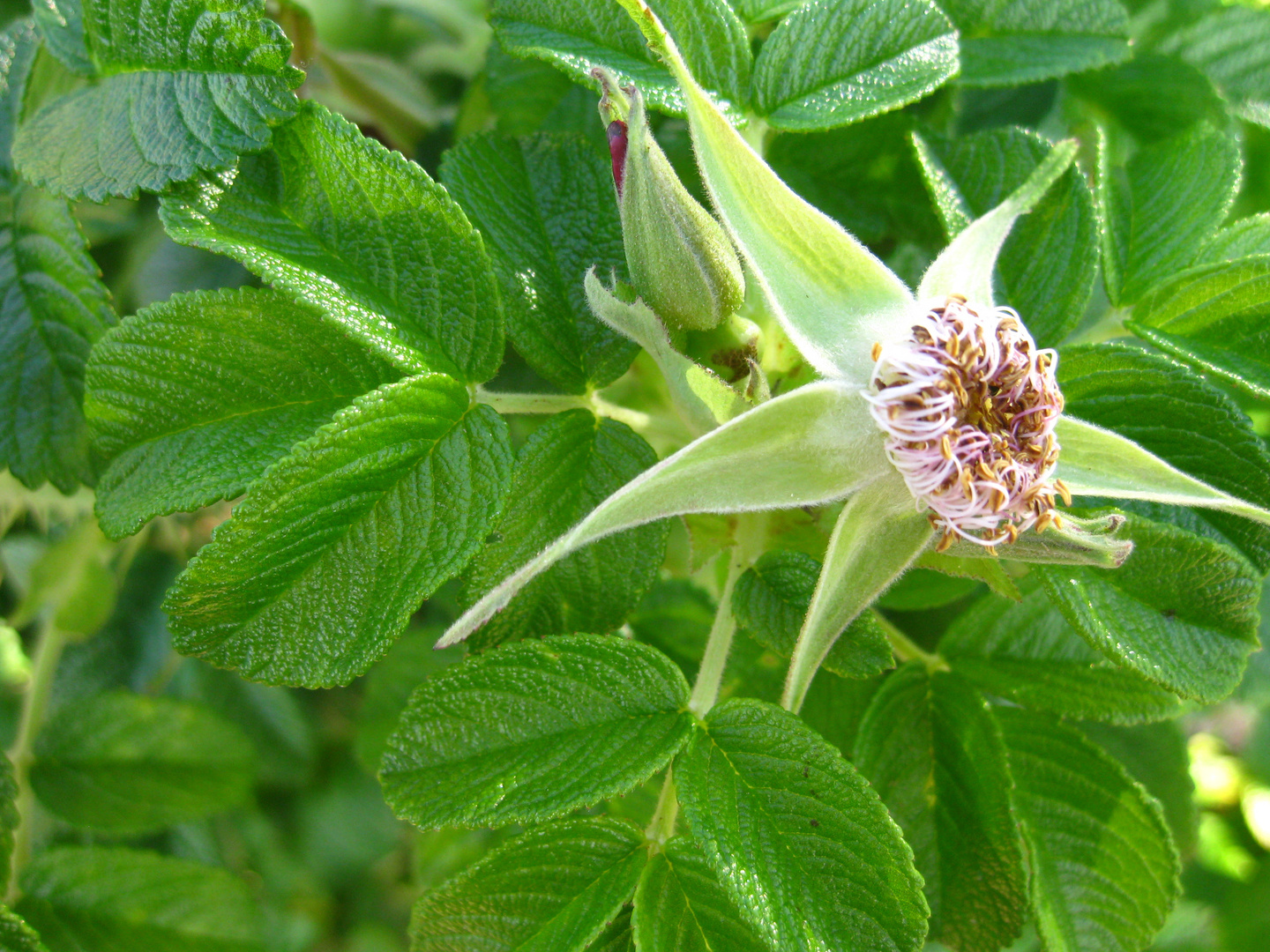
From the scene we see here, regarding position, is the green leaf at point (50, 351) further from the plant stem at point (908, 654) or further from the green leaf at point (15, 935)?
the plant stem at point (908, 654)

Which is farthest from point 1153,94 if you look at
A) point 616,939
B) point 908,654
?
point 616,939

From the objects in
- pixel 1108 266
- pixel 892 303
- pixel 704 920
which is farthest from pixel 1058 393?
pixel 704 920

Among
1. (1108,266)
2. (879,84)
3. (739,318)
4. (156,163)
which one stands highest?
(156,163)

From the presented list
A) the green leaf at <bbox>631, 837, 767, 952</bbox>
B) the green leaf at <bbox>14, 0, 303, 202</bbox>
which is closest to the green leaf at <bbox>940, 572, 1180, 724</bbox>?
the green leaf at <bbox>631, 837, 767, 952</bbox>

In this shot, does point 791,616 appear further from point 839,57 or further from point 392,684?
point 392,684

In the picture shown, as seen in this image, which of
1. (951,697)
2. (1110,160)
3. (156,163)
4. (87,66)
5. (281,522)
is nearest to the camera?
(281,522)

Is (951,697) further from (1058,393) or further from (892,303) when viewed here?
(892,303)

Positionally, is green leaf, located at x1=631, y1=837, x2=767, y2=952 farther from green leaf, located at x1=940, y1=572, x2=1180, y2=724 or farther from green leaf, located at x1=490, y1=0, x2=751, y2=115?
green leaf, located at x1=490, y1=0, x2=751, y2=115
